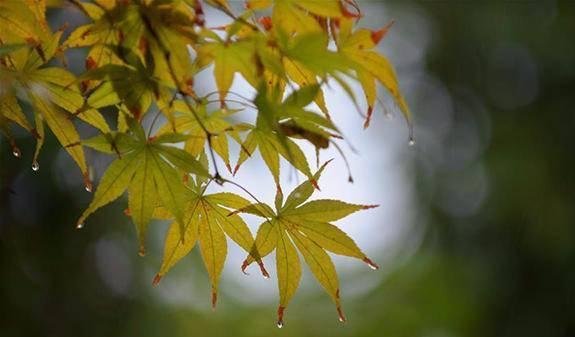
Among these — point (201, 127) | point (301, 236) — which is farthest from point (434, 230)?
point (201, 127)

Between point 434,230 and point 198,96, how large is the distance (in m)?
5.21

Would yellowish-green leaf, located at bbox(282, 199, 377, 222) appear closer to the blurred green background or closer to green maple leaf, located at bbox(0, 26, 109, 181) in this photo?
green maple leaf, located at bbox(0, 26, 109, 181)

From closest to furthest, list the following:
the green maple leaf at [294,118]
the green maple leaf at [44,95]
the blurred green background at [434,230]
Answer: the green maple leaf at [294,118] < the green maple leaf at [44,95] < the blurred green background at [434,230]

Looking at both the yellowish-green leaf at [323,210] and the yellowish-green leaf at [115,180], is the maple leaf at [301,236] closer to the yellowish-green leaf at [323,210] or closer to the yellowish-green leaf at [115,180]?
the yellowish-green leaf at [323,210]

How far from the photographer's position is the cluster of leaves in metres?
0.66

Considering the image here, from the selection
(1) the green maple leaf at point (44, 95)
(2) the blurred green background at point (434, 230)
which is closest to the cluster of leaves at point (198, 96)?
(1) the green maple leaf at point (44, 95)

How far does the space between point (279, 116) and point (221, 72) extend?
7cm

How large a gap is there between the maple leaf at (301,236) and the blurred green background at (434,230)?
10.7 feet

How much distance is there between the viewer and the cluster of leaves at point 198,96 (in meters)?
0.66

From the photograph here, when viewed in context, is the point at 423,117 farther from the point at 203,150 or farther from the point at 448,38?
the point at 203,150

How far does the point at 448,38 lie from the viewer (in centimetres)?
630

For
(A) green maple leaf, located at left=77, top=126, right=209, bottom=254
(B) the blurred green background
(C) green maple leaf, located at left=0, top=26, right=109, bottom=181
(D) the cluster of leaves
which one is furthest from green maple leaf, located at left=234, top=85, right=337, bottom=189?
(B) the blurred green background

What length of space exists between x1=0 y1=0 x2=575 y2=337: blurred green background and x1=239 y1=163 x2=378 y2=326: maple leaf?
10.7ft

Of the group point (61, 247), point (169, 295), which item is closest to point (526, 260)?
point (169, 295)
